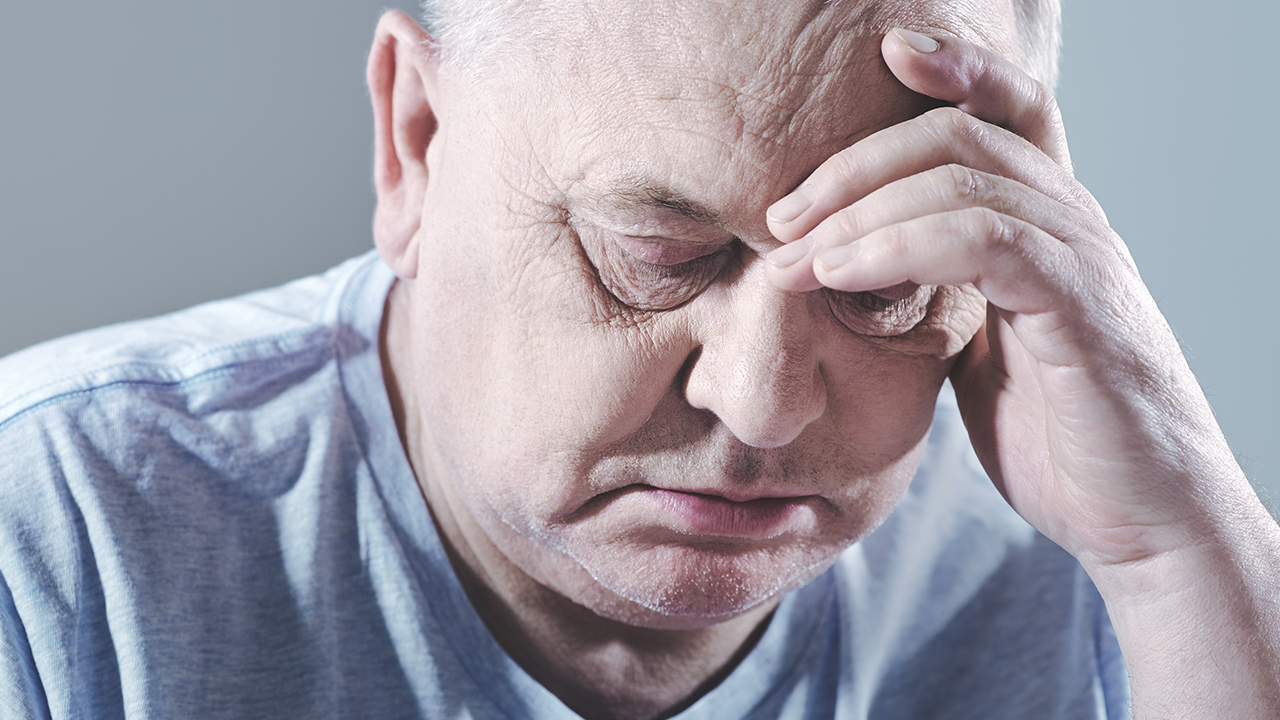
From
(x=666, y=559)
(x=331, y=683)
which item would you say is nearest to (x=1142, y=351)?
(x=666, y=559)

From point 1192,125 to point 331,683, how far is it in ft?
5.74

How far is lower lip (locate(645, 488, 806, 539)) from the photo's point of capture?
103cm

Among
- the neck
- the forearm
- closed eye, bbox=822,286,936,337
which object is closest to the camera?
closed eye, bbox=822,286,936,337

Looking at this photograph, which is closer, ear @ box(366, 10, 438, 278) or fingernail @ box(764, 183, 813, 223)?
fingernail @ box(764, 183, 813, 223)

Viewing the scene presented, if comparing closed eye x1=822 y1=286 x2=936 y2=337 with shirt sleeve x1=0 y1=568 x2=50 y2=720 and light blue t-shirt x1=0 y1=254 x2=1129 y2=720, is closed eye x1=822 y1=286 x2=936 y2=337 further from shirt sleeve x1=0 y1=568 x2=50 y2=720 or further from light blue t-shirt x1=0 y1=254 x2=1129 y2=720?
shirt sleeve x1=0 y1=568 x2=50 y2=720

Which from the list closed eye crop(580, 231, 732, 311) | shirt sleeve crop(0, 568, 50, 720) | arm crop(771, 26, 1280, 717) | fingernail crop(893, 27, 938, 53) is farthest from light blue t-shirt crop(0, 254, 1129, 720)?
fingernail crop(893, 27, 938, 53)

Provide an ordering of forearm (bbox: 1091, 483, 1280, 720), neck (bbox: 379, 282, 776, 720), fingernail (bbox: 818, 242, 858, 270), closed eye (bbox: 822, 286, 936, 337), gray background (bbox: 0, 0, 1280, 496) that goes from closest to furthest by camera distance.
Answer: fingernail (bbox: 818, 242, 858, 270) < closed eye (bbox: 822, 286, 936, 337) < forearm (bbox: 1091, 483, 1280, 720) < neck (bbox: 379, 282, 776, 720) < gray background (bbox: 0, 0, 1280, 496)

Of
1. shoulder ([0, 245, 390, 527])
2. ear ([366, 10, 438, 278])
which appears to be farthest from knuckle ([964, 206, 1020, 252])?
shoulder ([0, 245, 390, 527])

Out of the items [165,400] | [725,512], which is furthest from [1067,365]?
[165,400]

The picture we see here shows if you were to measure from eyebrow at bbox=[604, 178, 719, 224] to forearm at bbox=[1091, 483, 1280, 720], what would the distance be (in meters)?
0.59

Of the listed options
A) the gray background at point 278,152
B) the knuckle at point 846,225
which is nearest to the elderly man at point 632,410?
the knuckle at point 846,225

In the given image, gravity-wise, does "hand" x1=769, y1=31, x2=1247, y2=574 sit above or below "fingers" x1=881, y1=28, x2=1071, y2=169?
below

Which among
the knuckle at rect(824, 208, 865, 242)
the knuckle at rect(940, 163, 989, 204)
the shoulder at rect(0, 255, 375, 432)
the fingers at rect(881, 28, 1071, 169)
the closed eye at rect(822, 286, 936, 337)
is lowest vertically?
the shoulder at rect(0, 255, 375, 432)

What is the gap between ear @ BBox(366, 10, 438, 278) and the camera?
1139mm
